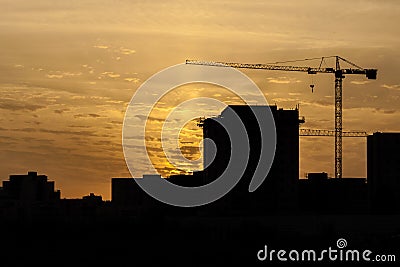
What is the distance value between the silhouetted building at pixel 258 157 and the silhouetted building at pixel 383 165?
48.3ft

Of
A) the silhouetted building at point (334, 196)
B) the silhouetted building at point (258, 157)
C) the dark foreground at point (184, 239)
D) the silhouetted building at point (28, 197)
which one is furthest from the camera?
the silhouetted building at point (334, 196)

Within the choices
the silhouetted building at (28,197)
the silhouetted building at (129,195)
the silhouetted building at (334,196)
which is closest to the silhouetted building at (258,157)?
the silhouetted building at (334,196)

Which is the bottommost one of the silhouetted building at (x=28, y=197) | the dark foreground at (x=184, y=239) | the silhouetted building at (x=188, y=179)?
the dark foreground at (x=184, y=239)

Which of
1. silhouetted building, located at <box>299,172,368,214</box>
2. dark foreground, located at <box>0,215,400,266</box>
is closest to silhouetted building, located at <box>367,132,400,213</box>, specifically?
silhouetted building, located at <box>299,172,368,214</box>

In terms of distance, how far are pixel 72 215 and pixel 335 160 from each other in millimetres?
54653

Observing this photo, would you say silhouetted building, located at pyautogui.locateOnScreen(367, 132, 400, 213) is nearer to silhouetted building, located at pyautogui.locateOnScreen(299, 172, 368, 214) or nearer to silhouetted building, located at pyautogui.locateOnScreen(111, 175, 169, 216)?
silhouetted building, located at pyautogui.locateOnScreen(299, 172, 368, 214)

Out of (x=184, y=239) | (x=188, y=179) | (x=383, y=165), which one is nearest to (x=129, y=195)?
(x=188, y=179)

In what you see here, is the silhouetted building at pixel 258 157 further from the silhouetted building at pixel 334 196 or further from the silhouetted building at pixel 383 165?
the silhouetted building at pixel 383 165

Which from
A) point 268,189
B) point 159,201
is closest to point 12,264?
point 268,189

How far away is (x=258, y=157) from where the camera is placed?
152 m

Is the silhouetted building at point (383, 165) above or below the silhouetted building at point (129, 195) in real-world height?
above

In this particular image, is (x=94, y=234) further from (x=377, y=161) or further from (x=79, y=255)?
(x=377, y=161)

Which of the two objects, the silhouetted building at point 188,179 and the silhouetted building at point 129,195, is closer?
the silhouetted building at point 129,195

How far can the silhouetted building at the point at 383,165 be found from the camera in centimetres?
16050
